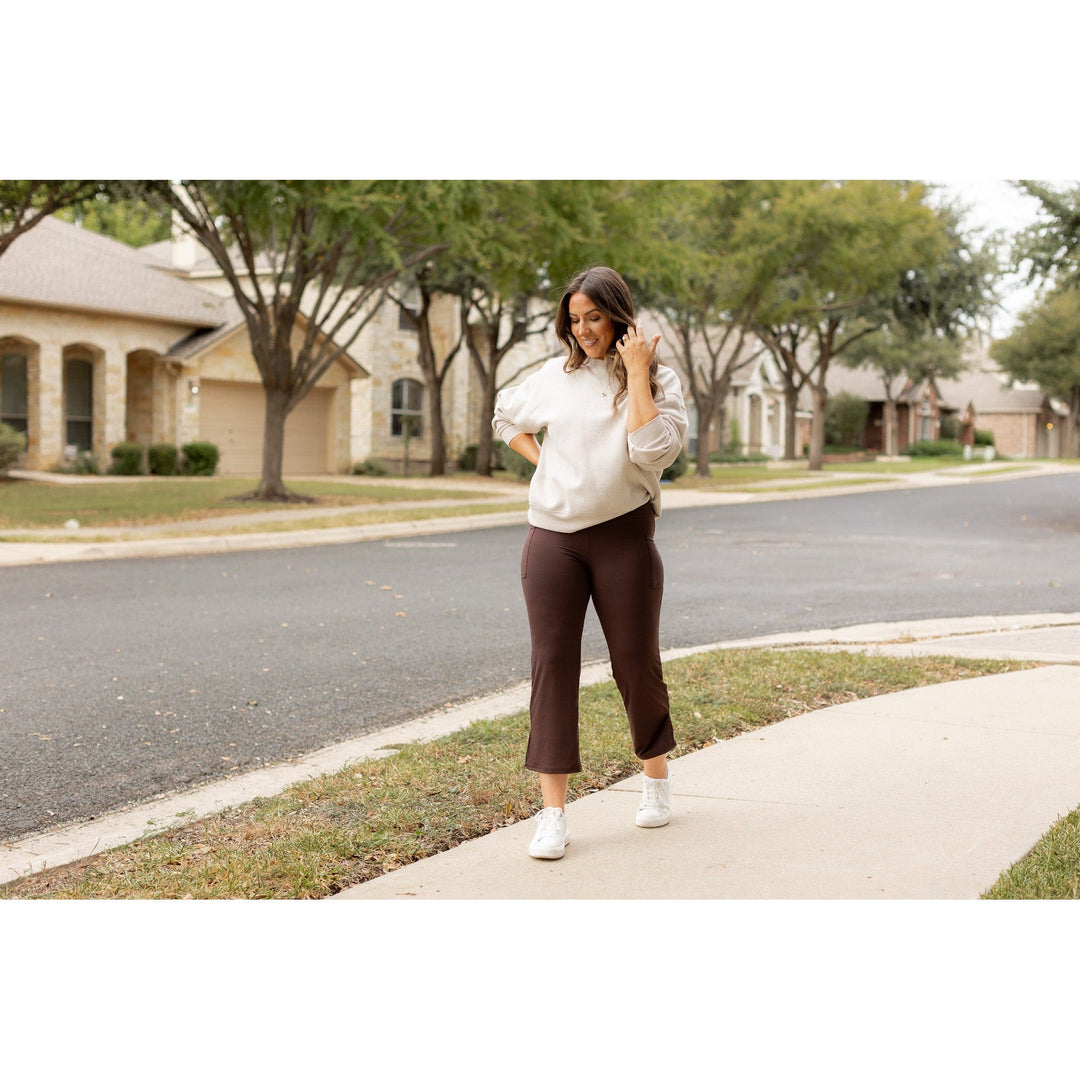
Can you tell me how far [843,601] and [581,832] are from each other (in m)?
6.56

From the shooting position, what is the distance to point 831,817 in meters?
4.43

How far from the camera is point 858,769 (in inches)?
198

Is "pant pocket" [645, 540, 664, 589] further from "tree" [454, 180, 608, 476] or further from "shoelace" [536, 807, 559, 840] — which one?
"tree" [454, 180, 608, 476]

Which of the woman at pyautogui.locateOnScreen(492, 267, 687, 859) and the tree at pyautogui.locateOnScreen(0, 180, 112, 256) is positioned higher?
the tree at pyautogui.locateOnScreen(0, 180, 112, 256)

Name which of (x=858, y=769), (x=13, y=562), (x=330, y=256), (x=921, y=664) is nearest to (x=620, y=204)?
(x=330, y=256)

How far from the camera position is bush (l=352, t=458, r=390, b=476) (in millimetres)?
34156

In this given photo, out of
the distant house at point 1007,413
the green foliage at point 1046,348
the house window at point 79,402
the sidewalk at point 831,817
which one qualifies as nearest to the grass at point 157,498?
the house window at point 79,402

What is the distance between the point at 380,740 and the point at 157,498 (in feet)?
55.1

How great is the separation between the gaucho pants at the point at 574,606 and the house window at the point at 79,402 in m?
28.4

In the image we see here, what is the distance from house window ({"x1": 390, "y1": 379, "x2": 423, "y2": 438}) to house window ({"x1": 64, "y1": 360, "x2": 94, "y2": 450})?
906 centimetres

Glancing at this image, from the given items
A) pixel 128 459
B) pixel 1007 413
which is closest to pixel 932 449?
pixel 1007 413

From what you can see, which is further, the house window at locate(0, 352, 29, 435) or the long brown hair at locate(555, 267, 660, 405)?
the house window at locate(0, 352, 29, 435)

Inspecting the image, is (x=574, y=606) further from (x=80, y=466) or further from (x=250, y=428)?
(x=250, y=428)

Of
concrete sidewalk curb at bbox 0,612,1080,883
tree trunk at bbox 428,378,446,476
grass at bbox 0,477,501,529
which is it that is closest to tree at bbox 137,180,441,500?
grass at bbox 0,477,501,529
